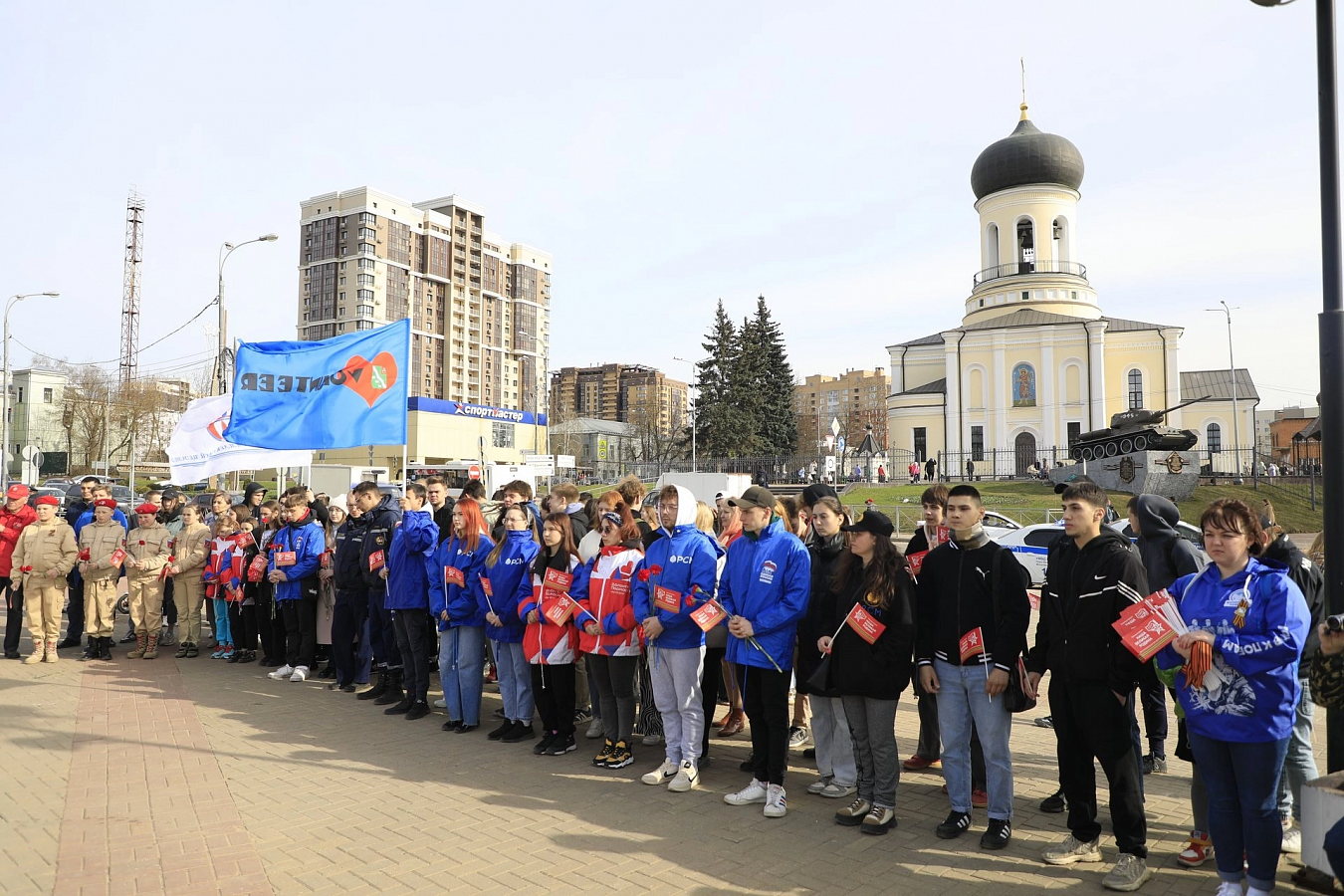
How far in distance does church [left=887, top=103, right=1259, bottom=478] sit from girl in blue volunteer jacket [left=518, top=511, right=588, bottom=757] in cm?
4928

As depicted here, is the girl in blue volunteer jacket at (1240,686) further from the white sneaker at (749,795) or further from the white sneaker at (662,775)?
the white sneaker at (662,775)

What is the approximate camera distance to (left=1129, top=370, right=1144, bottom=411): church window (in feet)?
182

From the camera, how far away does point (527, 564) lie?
7.32 meters

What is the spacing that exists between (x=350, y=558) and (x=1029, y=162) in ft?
181

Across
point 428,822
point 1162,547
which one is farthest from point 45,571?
point 1162,547

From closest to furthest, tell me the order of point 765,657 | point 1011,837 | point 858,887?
1. point 858,887
2. point 1011,837
3. point 765,657

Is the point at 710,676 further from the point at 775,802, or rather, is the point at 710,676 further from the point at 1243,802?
the point at 1243,802

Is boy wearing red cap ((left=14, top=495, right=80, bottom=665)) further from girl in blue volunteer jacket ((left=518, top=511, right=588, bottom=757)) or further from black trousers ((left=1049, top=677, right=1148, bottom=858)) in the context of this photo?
black trousers ((left=1049, top=677, right=1148, bottom=858))

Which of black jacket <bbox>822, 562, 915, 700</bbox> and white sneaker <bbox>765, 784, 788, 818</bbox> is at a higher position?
black jacket <bbox>822, 562, 915, 700</bbox>

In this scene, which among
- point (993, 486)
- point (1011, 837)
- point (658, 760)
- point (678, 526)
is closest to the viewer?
point (1011, 837)

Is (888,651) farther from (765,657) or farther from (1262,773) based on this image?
(1262,773)

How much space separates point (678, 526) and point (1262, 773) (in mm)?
3690

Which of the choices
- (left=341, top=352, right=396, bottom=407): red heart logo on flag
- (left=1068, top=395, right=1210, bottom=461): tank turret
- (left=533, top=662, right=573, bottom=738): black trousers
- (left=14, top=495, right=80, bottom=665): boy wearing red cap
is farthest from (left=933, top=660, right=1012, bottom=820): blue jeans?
(left=1068, top=395, right=1210, bottom=461): tank turret

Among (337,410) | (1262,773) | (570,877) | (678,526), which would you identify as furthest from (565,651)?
(337,410)
